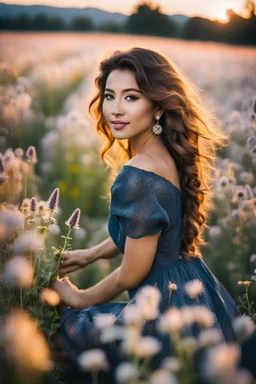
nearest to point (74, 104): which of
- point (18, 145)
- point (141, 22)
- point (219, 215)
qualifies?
point (18, 145)

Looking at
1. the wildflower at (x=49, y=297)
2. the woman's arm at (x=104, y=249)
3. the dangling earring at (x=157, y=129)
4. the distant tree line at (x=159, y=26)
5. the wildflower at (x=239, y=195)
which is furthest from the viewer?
the distant tree line at (x=159, y=26)

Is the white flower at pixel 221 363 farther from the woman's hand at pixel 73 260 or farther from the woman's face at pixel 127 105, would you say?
the woman's hand at pixel 73 260

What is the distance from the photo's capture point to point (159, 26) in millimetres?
8570

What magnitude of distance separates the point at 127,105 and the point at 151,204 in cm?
45

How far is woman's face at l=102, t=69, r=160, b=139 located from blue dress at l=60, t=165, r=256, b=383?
0.70 feet

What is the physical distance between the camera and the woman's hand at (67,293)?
6.86 feet

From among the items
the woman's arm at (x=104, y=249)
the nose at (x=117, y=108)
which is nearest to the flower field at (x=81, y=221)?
the woman's arm at (x=104, y=249)

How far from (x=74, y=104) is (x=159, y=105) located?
2.90 m

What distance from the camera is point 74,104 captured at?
492 centimetres

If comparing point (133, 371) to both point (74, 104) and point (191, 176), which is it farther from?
point (74, 104)

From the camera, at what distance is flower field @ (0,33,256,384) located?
4.05 feet

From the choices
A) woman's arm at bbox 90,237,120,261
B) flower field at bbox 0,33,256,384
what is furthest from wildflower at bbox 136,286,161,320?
woman's arm at bbox 90,237,120,261

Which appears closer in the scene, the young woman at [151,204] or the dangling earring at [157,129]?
the young woman at [151,204]

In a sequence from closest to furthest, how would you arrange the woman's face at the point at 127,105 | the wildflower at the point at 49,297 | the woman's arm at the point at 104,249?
1. the wildflower at the point at 49,297
2. the woman's face at the point at 127,105
3. the woman's arm at the point at 104,249
